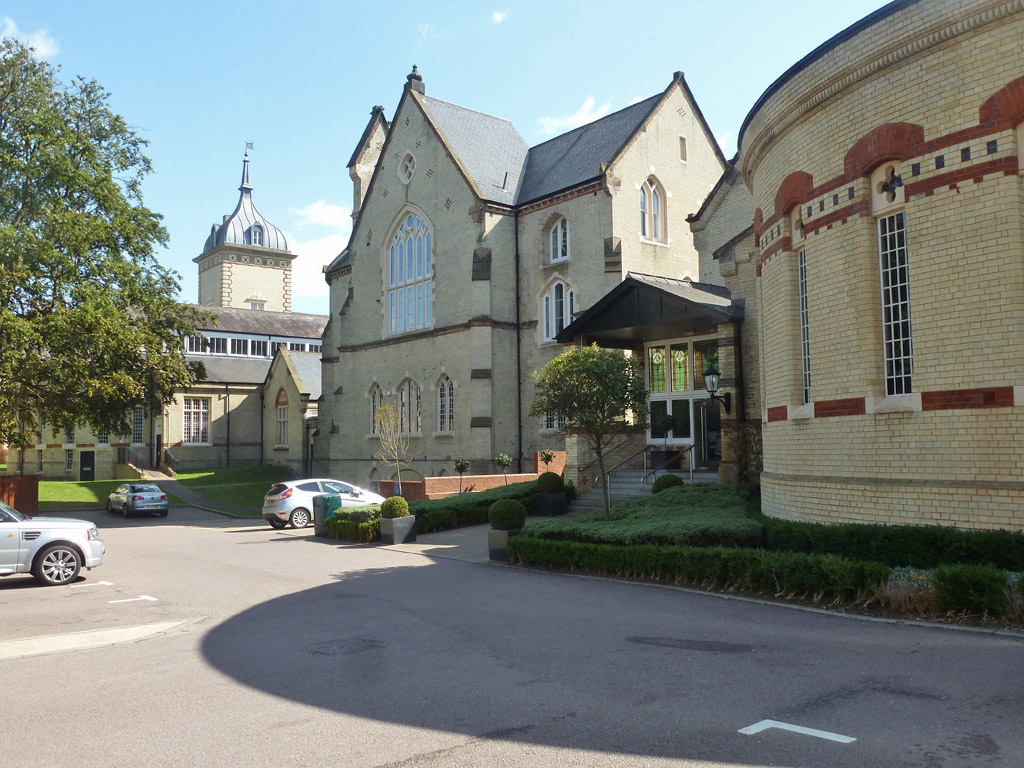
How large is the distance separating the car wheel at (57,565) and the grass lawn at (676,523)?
793cm

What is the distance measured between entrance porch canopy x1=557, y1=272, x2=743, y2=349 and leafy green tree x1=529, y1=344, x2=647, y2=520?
11.2 feet

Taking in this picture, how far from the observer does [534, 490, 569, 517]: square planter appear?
877 inches

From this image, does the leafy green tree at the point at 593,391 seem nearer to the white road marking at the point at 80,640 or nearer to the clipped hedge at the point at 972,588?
the clipped hedge at the point at 972,588

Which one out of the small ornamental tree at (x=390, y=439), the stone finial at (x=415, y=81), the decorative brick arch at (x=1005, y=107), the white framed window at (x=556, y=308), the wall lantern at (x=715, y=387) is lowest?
the small ornamental tree at (x=390, y=439)

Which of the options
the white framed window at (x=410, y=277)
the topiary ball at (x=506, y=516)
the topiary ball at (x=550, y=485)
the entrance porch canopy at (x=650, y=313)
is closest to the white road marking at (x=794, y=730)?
the topiary ball at (x=506, y=516)

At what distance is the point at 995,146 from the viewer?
9984mm

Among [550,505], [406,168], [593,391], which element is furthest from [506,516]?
[406,168]

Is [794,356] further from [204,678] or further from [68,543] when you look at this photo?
[68,543]

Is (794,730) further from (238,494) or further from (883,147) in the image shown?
(238,494)

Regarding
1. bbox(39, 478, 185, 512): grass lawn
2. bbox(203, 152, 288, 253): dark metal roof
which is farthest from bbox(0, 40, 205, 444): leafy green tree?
bbox(203, 152, 288, 253): dark metal roof

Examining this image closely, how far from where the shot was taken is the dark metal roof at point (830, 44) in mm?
11109

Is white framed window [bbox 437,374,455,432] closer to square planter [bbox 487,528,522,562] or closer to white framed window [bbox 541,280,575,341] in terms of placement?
white framed window [bbox 541,280,575,341]

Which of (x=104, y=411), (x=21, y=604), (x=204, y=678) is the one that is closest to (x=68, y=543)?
(x=21, y=604)

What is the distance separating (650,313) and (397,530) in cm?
826
